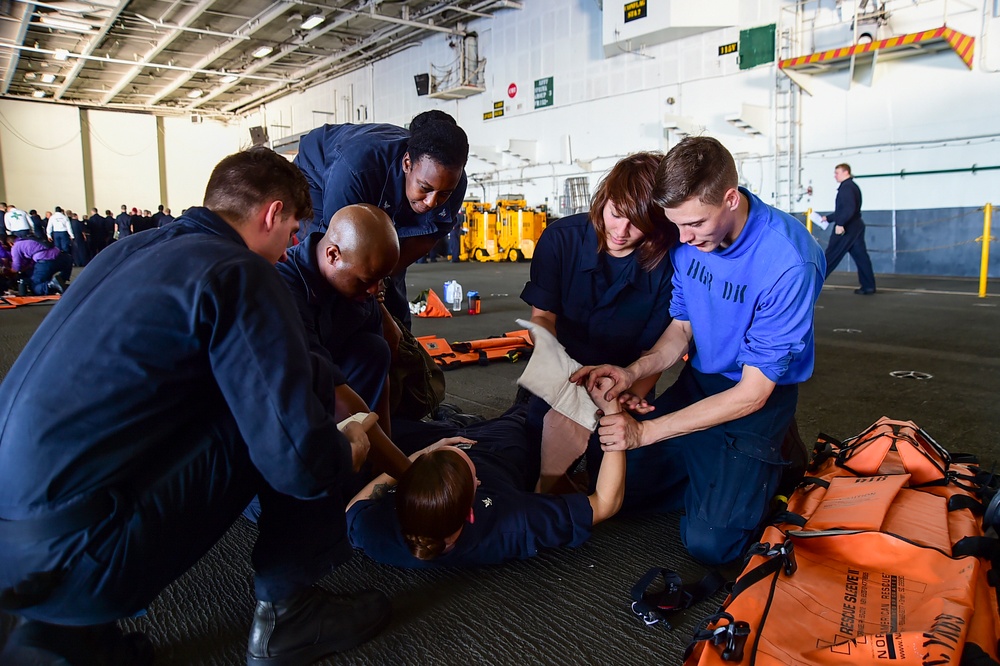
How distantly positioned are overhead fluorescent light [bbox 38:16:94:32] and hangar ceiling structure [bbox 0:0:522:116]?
3 centimetres

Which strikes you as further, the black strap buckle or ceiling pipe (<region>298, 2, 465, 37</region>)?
ceiling pipe (<region>298, 2, 465, 37</region>)

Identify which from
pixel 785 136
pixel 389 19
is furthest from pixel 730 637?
pixel 389 19

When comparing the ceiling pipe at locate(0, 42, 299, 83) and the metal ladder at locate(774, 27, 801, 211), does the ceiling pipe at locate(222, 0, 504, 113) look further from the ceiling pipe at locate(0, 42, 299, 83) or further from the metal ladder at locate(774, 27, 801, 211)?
the metal ladder at locate(774, 27, 801, 211)

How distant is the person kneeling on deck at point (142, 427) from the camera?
109 cm

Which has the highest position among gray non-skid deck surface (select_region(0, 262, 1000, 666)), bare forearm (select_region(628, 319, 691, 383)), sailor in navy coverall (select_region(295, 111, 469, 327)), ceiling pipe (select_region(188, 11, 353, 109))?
ceiling pipe (select_region(188, 11, 353, 109))

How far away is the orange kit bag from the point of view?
1288mm

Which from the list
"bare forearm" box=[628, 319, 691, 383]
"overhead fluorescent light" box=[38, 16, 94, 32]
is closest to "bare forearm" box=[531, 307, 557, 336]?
"bare forearm" box=[628, 319, 691, 383]

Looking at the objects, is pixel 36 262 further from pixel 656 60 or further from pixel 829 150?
pixel 829 150

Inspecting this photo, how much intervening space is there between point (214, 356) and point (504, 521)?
990 mm

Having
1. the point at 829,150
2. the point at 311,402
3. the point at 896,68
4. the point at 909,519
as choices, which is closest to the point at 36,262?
the point at 311,402

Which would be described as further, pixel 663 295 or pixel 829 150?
pixel 829 150

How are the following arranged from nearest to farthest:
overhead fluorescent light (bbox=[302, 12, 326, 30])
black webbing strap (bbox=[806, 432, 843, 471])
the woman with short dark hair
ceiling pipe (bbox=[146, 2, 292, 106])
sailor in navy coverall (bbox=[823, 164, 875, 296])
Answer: the woman with short dark hair, black webbing strap (bbox=[806, 432, 843, 471]), sailor in navy coverall (bbox=[823, 164, 875, 296]), ceiling pipe (bbox=[146, 2, 292, 106]), overhead fluorescent light (bbox=[302, 12, 326, 30])

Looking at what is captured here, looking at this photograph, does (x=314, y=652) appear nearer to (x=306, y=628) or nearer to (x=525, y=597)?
(x=306, y=628)

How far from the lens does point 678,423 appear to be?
1913mm
